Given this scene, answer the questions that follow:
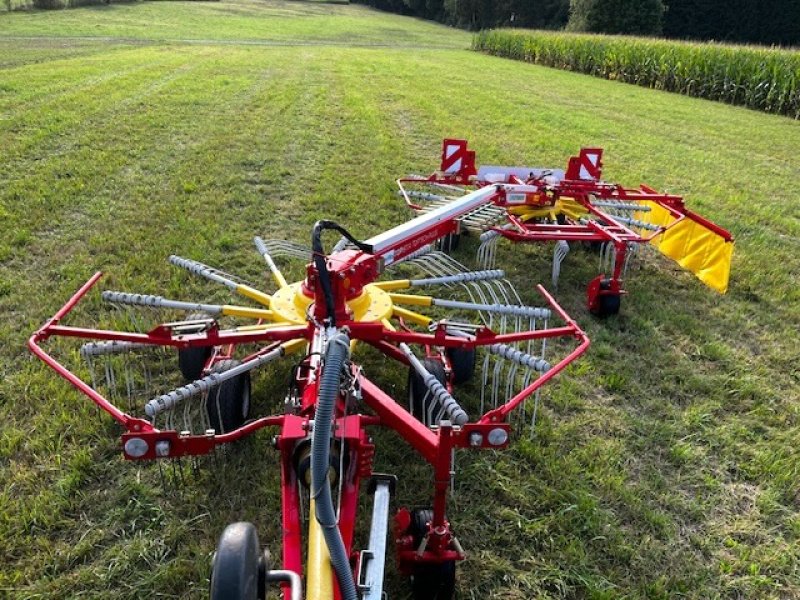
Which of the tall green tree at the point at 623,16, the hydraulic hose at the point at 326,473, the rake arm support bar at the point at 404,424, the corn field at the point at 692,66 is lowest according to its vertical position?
the rake arm support bar at the point at 404,424

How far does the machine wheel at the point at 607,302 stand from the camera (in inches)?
A: 191

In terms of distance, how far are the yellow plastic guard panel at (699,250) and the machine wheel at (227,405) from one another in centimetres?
391

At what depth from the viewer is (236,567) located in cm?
175

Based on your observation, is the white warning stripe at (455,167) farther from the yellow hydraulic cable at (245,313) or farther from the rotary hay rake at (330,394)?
the yellow hydraulic cable at (245,313)

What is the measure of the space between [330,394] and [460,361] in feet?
7.31

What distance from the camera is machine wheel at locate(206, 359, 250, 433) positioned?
10.9 ft

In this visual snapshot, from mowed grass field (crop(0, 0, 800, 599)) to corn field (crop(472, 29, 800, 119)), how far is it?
4.58 metres

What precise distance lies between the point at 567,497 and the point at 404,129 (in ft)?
29.8

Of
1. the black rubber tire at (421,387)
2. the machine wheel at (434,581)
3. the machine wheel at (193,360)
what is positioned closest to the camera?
the machine wheel at (434,581)

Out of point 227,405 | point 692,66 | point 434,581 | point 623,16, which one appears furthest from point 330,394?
point 623,16

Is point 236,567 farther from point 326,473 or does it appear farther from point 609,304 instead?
point 609,304

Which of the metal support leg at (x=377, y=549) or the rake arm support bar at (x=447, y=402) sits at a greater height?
the rake arm support bar at (x=447, y=402)

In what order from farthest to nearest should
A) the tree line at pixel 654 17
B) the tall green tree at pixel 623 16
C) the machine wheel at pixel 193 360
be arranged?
the tree line at pixel 654 17, the tall green tree at pixel 623 16, the machine wheel at pixel 193 360

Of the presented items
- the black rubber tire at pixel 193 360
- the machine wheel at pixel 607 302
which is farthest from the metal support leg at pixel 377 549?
the machine wheel at pixel 607 302
